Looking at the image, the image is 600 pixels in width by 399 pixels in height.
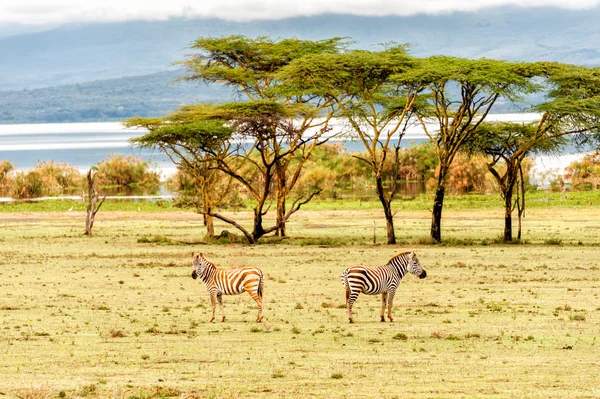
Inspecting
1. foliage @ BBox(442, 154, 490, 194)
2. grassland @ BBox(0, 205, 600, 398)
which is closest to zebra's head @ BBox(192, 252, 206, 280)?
grassland @ BBox(0, 205, 600, 398)

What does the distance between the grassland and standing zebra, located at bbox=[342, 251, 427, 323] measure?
1.97 feet

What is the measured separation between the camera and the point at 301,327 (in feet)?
56.2

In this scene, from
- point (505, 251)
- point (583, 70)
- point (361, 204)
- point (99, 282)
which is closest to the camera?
point (99, 282)

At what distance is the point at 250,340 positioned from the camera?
51.5ft

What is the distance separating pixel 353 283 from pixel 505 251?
17.5 m

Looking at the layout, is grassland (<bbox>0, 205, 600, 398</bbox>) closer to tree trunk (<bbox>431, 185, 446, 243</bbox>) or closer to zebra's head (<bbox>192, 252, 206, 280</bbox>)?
zebra's head (<bbox>192, 252, 206, 280</bbox>)

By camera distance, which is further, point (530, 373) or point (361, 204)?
Result: point (361, 204)

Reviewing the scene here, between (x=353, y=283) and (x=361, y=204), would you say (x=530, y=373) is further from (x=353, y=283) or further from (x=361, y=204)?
(x=361, y=204)

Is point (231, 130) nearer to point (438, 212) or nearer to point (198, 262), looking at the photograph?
point (438, 212)

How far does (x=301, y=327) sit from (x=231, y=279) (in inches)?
59.5

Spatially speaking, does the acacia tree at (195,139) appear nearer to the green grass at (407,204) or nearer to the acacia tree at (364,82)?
the acacia tree at (364,82)

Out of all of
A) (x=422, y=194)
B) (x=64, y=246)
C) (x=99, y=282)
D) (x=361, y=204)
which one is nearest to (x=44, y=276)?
(x=99, y=282)

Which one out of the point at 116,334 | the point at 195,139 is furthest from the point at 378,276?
the point at 195,139

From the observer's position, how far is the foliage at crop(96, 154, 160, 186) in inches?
3091
